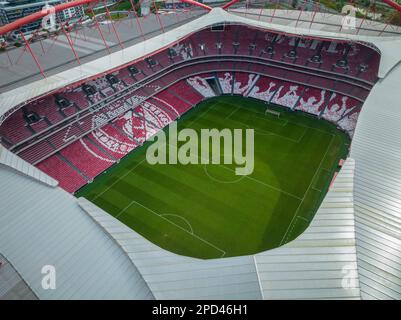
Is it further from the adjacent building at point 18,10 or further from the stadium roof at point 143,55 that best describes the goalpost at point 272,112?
the adjacent building at point 18,10

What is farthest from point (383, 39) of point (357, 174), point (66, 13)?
point (66, 13)

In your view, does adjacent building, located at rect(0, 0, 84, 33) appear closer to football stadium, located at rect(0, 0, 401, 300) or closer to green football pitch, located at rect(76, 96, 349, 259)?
football stadium, located at rect(0, 0, 401, 300)

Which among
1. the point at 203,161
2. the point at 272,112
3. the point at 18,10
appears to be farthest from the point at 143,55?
the point at 18,10

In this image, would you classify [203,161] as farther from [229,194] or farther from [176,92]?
[176,92]

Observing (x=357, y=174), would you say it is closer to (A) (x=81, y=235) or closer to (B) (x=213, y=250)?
(B) (x=213, y=250)

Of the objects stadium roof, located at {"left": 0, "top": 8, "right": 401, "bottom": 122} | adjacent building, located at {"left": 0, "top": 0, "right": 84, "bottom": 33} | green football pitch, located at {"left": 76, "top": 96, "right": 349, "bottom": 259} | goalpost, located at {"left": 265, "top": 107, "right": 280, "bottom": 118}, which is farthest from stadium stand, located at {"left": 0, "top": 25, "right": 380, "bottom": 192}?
adjacent building, located at {"left": 0, "top": 0, "right": 84, "bottom": 33}
